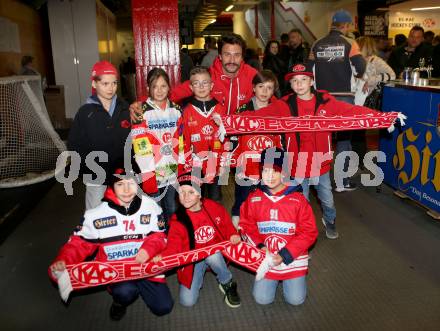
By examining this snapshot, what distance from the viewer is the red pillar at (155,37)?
4.90m

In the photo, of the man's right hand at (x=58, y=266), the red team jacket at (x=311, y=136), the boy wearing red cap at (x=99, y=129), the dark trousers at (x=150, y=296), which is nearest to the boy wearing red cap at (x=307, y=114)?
the red team jacket at (x=311, y=136)

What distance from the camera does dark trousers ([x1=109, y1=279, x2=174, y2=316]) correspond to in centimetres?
268

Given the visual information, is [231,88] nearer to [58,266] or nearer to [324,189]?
[324,189]

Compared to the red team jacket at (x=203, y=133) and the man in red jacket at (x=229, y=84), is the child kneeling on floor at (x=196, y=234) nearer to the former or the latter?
the red team jacket at (x=203, y=133)

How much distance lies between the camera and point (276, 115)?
3.41m

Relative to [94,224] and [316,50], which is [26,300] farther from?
[316,50]

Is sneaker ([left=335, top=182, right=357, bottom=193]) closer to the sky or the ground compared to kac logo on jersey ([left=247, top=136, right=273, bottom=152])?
closer to the ground

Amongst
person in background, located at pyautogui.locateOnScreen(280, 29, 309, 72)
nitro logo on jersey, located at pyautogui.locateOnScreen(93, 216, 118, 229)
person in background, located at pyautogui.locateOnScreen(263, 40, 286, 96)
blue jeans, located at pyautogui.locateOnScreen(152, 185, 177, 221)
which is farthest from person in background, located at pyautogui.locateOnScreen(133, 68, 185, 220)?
person in background, located at pyautogui.locateOnScreen(263, 40, 286, 96)

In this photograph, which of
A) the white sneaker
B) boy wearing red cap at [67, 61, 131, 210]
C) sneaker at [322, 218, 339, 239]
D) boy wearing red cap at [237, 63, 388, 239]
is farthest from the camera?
the white sneaker

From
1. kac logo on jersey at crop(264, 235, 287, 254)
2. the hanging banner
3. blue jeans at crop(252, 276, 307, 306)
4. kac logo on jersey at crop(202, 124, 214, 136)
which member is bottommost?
blue jeans at crop(252, 276, 307, 306)

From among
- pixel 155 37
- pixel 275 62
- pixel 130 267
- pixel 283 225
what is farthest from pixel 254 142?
pixel 275 62

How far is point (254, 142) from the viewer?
370 cm

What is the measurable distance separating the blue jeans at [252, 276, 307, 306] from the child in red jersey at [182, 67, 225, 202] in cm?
125

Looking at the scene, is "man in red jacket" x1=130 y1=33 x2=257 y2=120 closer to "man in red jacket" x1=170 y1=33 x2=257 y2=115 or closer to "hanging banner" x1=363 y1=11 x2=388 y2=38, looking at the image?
"man in red jacket" x1=170 y1=33 x2=257 y2=115
